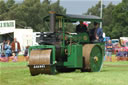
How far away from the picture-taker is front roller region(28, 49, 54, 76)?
447 inches

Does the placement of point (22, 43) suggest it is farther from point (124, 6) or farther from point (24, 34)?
point (124, 6)

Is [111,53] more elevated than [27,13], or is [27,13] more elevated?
[27,13]

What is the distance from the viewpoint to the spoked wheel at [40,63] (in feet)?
37.2

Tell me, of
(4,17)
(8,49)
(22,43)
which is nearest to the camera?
(8,49)

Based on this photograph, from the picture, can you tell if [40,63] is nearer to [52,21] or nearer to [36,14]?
[52,21]

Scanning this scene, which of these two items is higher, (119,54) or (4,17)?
(4,17)

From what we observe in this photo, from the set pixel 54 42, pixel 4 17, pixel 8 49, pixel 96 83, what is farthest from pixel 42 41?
pixel 4 17

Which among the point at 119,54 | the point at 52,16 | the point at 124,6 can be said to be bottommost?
the point at 119,54

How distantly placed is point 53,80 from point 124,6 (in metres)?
75.2

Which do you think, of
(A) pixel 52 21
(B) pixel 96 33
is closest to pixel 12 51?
(B) pixel 96 33

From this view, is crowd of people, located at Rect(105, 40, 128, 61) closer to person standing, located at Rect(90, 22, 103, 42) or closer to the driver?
person standing, located at Rect(90, 22, 103, 42)

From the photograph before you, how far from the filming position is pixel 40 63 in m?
11.4

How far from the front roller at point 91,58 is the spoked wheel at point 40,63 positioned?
2.14m

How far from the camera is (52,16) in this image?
1253cm
